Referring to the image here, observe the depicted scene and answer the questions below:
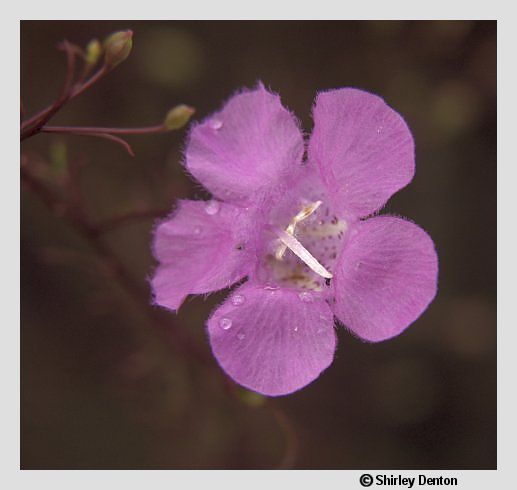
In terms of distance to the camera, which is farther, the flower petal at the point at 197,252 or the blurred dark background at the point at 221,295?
the blurred dark background at the point at 221,295

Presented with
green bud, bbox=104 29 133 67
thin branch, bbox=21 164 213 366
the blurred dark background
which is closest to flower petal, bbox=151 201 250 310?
green bud, bbox=104 29 133 67

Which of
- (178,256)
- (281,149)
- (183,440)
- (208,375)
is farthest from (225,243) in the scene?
(183,440)

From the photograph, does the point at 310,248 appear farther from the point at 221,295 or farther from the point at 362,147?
the point at 221,295

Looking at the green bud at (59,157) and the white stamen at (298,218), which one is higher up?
the green bud at (59,157)

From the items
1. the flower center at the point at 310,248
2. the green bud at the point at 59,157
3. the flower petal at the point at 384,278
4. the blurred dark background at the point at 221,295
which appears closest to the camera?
the flower petal at the point at 384,278

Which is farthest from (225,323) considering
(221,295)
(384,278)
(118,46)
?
(221,295)

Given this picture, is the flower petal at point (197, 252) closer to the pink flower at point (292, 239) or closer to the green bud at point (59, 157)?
the pink flower at point (292, 239)

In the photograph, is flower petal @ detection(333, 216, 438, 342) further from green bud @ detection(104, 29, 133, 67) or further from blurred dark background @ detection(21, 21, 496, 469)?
blurred dark background @ detection(21, 21, 496, 469)

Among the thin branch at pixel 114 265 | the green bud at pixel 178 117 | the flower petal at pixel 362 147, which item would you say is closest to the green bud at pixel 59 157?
the thin branch at pixel 114 265

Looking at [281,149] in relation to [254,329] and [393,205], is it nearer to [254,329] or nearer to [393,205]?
[254,329]
